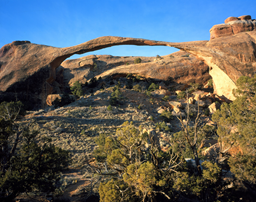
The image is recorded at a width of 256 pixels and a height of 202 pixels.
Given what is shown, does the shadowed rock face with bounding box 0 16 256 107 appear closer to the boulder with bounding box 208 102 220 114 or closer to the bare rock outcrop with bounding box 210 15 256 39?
the bare rock outcrop with bounding box 210 15 256 39

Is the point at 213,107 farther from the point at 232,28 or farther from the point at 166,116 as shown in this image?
the point at 232,28

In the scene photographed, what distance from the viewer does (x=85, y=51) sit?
1900 centimetres

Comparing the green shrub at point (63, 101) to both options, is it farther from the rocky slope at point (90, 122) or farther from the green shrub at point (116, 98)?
the green shrub at point (116, 98)

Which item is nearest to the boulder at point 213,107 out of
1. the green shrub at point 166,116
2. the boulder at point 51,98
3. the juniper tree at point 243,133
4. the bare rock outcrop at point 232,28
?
the green shrub at point 166,116

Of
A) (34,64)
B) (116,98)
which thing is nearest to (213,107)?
(116,98)

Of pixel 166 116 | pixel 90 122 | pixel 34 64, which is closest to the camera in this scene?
pixel 90 122

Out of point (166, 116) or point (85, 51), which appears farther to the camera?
point (166, 116)

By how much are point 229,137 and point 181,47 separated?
36.9 feet

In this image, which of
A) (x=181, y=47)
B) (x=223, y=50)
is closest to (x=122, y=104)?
(x=181, y=47)

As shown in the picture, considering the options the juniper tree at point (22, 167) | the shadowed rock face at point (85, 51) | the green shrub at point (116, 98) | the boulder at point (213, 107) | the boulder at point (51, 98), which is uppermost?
the shadowed rock face at point (85, 51)

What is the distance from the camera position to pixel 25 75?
69.7 feet

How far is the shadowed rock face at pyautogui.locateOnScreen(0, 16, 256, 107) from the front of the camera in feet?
49.3

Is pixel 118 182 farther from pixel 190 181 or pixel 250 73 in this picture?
pixel 250 73

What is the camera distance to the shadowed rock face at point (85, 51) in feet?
49.3
